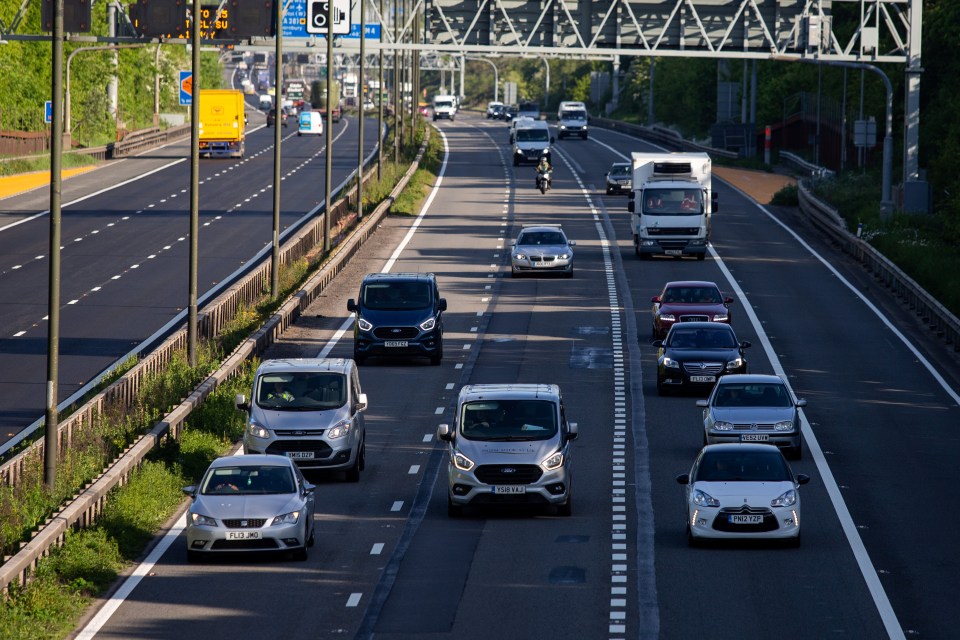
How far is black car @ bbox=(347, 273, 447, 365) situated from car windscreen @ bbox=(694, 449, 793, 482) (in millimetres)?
14973

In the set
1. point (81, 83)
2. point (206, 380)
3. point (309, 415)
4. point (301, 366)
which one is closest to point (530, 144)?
point (81, 83)

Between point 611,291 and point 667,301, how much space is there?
906cm

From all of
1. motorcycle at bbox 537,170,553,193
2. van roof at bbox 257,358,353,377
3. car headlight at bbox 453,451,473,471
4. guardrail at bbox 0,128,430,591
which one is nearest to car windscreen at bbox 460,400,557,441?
car headlight at bbox 453,451,473,471

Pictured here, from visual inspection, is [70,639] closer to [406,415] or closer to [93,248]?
[406,415]

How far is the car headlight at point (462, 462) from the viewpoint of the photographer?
24.0 meters

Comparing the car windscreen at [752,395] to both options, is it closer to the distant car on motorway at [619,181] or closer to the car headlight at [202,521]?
the car headlight at [202,521]

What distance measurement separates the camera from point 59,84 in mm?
22672

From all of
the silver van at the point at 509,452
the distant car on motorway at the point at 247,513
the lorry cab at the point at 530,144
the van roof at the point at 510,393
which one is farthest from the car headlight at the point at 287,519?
the lorry cab at the point at 530,144

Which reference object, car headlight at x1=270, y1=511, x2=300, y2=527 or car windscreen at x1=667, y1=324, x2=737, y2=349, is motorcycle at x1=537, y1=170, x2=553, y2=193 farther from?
car headlight at x1=270, y1=511, x2=300, y2=527

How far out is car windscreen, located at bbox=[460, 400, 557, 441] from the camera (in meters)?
24.4

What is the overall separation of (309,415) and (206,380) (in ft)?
18.1

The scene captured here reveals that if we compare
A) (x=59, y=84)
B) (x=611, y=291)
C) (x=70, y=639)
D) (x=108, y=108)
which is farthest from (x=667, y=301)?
(x=108, y=108)

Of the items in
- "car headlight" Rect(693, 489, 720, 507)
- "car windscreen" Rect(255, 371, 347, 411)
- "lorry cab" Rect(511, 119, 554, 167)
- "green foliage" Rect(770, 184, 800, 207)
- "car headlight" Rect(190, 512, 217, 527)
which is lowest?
"car headlight" Rect(190, 512, 217, 527)

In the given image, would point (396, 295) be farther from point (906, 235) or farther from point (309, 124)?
point (309, 124)
